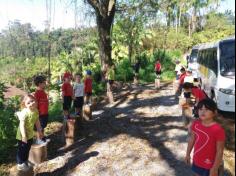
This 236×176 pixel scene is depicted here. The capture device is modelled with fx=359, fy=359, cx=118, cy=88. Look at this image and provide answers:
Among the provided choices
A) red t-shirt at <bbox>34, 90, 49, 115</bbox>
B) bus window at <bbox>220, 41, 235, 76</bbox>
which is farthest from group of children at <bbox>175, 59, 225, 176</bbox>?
red t-shirt at <bbox>34, 90, 49, 115</bbox>

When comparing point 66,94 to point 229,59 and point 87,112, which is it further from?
point 229,59

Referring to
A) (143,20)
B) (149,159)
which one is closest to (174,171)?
(149,159)

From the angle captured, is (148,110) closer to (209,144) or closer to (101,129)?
(101,129)

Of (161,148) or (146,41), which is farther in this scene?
(146,41)

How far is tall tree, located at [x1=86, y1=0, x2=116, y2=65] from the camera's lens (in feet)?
56.8

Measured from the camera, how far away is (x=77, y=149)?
27.4 feet

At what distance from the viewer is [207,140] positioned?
12.7 ft

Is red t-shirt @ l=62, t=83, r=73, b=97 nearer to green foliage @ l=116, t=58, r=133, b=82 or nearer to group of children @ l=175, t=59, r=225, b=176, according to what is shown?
group of children @ l=175, t=59, r=225, b=176

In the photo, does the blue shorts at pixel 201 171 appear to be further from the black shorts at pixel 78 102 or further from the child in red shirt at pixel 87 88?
the child in red shirt at pixel 87 88

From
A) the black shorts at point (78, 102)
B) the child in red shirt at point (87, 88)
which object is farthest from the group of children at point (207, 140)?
the child in red shirt at point (87, 88)

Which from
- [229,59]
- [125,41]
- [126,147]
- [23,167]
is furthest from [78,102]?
[125,41]

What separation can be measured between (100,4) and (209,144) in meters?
14.3

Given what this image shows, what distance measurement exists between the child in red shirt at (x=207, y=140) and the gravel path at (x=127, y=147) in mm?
2815

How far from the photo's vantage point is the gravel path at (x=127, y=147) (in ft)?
23.2
